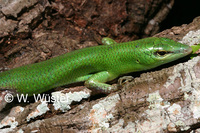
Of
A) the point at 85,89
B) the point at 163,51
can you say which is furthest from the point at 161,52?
the point at 85,89

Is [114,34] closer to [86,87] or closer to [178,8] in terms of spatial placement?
[86,87]

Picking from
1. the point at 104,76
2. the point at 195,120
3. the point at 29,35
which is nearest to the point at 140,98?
the point at 195,120

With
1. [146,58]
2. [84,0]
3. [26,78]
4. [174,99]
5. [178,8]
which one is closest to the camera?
[174,99]

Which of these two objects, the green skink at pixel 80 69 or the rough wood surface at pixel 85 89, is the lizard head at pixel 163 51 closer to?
the green skink at pixel 80 69

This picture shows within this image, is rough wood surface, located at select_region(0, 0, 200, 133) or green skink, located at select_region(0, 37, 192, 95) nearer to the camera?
rough wood surface, located at select_region(0, 0, 200, 133)

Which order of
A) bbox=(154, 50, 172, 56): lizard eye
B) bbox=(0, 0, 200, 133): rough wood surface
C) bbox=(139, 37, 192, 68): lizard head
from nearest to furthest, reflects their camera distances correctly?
1. bbox=(0, 0, 200, 133): rough wood surface
2. bbox=(139, 37, 192, 68): lizard head
3. bbox=(154, 50, 172, 56): lizard eye

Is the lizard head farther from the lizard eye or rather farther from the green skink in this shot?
the green skink

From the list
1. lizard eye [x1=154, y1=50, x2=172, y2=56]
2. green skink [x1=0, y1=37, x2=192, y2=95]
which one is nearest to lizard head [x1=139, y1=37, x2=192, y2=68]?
lizard eye [x1=154, y1=50, x2=172, y2=56]
